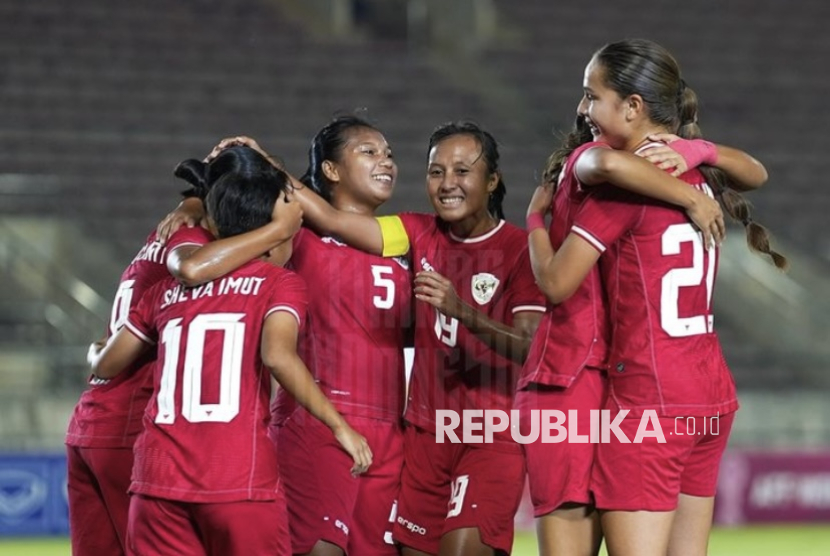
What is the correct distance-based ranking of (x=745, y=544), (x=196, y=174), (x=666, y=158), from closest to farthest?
(x=666, y=158) → (x=196, y=174) → (x=745, y=544)

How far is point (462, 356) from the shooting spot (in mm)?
5062

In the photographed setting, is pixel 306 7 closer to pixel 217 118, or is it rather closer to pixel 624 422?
pixel 217 118

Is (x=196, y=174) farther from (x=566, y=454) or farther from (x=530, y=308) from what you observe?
(x=566, y=454)


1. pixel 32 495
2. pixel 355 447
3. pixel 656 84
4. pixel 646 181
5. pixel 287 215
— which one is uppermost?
pixel 656 84

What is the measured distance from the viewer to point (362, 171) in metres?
5.33

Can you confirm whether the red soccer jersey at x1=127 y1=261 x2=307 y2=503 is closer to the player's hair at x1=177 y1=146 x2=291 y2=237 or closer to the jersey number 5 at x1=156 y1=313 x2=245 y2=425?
the jersey number 5 at x1=156 y1=313 x2=245 y2=425

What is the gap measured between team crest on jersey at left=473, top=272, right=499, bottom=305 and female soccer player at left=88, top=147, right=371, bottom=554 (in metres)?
A: 1.00

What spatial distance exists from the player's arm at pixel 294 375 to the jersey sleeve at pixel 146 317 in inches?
18.5

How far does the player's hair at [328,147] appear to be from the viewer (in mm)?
5379

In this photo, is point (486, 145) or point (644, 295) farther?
point (486, 145)

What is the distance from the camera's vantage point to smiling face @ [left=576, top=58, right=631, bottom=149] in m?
3.91

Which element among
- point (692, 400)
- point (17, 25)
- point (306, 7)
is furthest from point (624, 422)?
point (306, 7)

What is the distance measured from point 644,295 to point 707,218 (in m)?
0.28

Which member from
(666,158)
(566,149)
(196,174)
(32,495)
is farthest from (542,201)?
(32,495)
